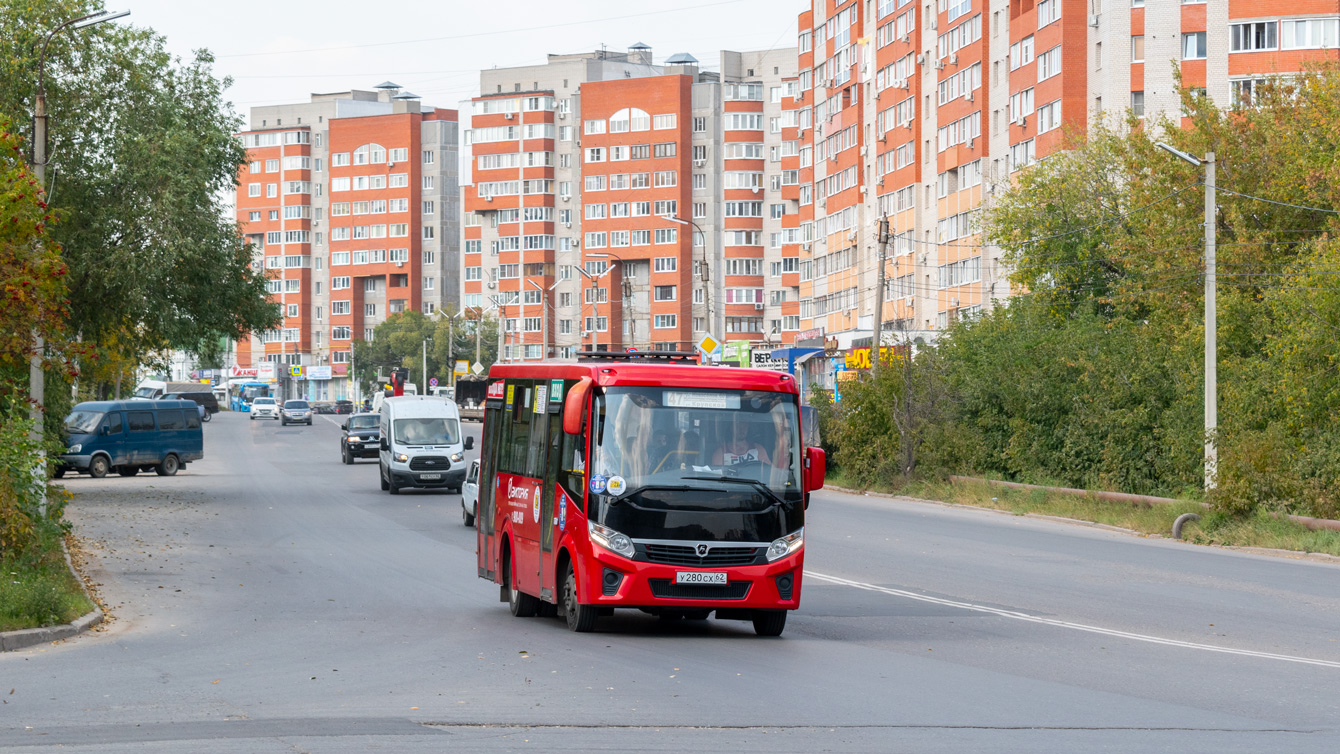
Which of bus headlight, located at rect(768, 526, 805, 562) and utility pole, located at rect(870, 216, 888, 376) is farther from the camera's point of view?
utility pole, located at rect(870, 216, 888, 376)

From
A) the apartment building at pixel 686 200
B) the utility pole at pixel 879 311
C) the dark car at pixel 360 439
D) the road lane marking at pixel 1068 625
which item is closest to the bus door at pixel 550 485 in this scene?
the road lane marking at pixel 1068 625

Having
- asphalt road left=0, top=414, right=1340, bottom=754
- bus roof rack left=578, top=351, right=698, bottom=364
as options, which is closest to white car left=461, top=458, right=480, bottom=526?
asphalt road left=0, top=414, right=1340, bottom=754

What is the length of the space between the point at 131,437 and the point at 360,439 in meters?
7.74

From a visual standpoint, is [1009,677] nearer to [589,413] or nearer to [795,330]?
[589,413]

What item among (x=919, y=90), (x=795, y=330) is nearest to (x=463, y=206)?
(x=795, y=330)

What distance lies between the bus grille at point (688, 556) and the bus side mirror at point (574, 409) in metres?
1.21

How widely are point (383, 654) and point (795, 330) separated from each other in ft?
406

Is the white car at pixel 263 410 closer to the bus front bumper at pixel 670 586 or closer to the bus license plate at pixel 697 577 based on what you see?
the bus front bumper at pixel 670 586

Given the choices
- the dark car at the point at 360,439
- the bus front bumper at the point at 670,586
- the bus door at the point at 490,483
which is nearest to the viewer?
the bus front bumper at the point at 670,586

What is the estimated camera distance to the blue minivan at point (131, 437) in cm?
4959

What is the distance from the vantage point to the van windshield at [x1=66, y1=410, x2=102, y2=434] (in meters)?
49.5

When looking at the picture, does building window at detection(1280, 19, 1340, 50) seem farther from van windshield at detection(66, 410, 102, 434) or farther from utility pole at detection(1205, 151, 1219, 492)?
van windshield at detection(66, 410, 102, 434)

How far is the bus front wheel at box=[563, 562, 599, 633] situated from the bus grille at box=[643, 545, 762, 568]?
790 millimetres

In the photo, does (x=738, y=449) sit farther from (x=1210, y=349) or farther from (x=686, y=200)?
(x=686, y=200)
